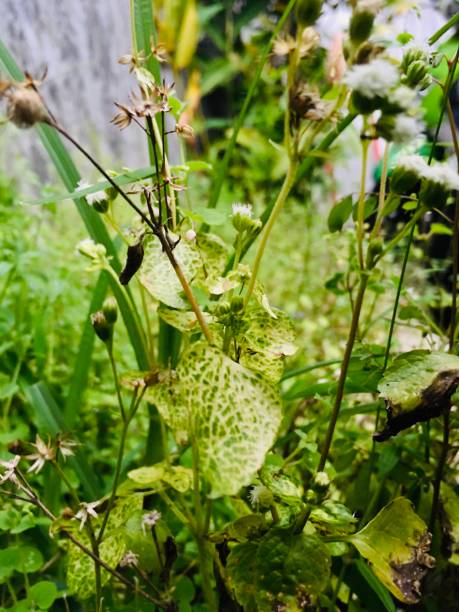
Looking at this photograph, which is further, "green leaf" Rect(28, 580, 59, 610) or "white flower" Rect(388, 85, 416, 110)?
"green leaf" Rect(28, 580, 59, 610)

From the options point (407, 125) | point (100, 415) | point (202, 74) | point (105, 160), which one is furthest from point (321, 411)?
point (202, 74)

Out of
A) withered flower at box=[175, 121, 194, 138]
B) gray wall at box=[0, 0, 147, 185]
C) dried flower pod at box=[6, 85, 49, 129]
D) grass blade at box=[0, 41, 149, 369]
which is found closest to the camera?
dried flower pod at box=[6, 85, 49, 129]

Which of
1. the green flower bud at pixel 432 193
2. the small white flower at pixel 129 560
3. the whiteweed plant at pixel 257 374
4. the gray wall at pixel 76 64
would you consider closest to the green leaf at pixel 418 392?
the whiteweed plant at pixel 257 374

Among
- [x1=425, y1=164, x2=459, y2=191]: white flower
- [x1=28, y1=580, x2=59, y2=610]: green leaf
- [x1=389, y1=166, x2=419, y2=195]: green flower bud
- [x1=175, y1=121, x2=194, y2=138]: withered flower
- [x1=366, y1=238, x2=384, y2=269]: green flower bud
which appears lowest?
[x1=28, y1=580, x2=59, y2=610]: green leaf

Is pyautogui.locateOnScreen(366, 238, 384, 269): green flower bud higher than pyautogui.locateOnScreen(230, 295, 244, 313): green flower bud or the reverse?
higher

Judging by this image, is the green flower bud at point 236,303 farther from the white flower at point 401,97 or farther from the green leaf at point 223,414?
the white flower at point 401,97

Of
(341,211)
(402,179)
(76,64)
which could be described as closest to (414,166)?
(402,179)

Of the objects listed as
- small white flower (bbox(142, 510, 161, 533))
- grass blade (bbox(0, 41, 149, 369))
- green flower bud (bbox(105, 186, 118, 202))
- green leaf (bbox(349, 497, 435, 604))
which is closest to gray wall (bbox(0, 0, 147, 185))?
grass blade (bbox(0, 41, 149, 369))

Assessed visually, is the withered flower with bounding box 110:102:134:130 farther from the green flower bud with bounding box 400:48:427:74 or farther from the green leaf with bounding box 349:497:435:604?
the green leaf with bounding box 349:497:435:604
